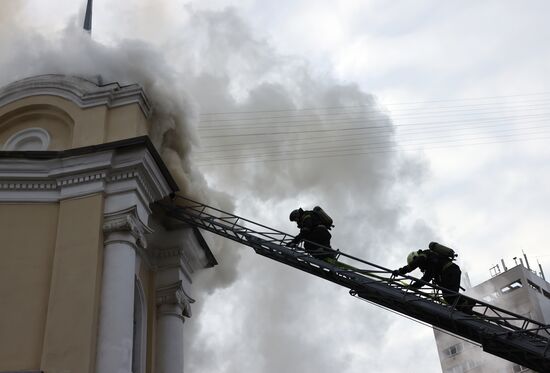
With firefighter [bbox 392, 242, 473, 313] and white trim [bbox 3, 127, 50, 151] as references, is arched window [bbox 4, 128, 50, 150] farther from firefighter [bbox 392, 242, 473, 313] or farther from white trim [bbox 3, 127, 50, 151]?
firefighter [bbox 392, 242, 473, 313]

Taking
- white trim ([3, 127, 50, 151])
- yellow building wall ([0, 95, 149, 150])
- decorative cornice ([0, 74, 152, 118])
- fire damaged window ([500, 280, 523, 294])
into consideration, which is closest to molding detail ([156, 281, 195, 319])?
yellow building wall ([0, 95, 149, 150])

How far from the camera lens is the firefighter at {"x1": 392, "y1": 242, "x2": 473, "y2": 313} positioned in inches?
532

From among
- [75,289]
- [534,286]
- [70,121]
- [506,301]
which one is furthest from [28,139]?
[534,286]

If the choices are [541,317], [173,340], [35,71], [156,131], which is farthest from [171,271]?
[541,317]

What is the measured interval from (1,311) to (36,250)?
57.4 inches

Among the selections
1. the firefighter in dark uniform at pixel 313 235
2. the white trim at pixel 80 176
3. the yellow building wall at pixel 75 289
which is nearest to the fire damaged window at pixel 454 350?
the firefighter in dark uniform at pixel 313 235

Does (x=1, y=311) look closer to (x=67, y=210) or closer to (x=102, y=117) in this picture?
(x=67, y=210)

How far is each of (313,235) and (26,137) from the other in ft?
24.4

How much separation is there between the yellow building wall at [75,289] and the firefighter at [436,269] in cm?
615

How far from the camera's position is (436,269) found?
45.3ft

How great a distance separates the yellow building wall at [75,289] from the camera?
41.6 feet

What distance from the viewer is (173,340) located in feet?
55.4

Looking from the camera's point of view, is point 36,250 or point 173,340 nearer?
point 36,250

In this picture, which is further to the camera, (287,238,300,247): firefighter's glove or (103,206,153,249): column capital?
(287,238,300,247): firefighter's glove
